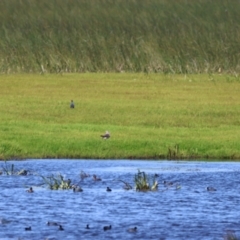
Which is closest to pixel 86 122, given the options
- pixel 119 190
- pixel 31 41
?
pixel 119 190

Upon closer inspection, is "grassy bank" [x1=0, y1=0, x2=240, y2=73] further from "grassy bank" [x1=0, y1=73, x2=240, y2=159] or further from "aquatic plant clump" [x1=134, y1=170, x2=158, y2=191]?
"aquatic plant clump" [x1=134, y1=170, x2=158, y2=191]

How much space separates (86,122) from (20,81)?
13.1 metres

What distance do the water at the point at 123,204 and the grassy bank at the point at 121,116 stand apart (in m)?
1.43

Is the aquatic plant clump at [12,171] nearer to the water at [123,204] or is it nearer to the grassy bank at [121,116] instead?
the water at [123,204]

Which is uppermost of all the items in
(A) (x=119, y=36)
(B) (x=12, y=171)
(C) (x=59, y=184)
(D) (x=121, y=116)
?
(A) (x=119, y=36)

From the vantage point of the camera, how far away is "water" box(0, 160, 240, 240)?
21.6 m

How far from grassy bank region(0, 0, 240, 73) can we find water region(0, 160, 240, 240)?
2841cm

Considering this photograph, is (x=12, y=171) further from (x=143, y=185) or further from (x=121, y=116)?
(x=121, y=116)

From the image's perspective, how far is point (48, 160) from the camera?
3216 centimetres

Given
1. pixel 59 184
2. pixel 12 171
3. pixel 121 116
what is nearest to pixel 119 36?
pixel 121 116

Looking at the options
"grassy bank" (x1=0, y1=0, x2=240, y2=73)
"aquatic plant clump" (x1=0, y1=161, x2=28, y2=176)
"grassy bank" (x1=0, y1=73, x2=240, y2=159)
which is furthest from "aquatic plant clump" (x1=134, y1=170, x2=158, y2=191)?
"grassy bank" (x1=0, y1=0, x2=240, y2=73)

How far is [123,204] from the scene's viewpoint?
2475cm

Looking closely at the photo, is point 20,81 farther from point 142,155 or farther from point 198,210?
point 198,210

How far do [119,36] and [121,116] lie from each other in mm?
26789
